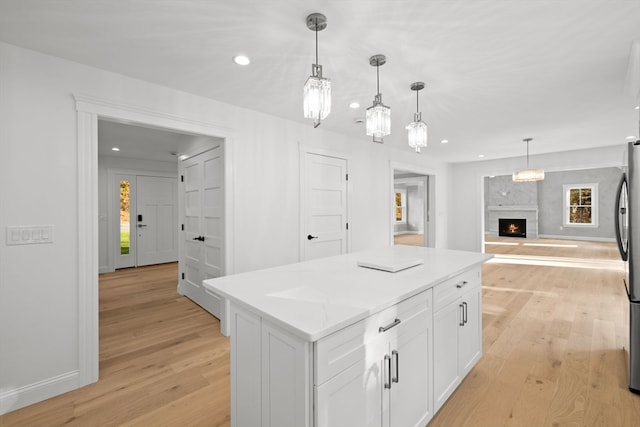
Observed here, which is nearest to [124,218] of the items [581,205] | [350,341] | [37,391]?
[37,391]

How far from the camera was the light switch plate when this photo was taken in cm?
188

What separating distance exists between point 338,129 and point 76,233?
3057 millimetres

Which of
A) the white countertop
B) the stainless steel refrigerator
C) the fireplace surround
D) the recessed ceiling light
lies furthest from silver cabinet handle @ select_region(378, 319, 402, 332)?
the fireplace surround

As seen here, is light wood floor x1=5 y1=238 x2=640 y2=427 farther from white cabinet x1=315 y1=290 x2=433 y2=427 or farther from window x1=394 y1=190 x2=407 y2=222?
window x1=394 y1=190 x2=407 y2=222

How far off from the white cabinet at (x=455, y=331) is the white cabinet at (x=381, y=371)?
118mm

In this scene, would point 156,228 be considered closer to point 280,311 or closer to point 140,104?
point 140,104

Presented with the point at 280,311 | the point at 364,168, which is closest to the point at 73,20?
the point at 280,311

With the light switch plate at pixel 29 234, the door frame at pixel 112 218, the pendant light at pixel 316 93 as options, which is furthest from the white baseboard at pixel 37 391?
the door frame at pixel 112 218

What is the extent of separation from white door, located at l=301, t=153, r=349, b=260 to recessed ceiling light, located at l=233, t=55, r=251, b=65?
5.16ft

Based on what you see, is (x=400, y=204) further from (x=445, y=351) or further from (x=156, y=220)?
(x=445, y=351)

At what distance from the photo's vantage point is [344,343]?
3.68 feet

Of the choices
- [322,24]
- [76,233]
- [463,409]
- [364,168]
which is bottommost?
[463,409]

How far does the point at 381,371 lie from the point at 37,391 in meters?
2.34

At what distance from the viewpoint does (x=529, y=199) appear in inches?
439
